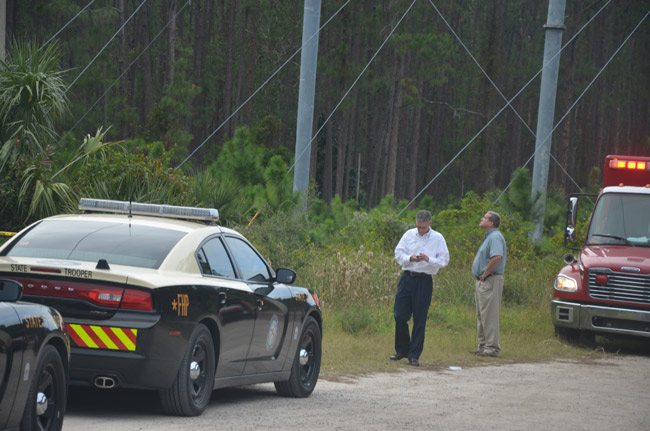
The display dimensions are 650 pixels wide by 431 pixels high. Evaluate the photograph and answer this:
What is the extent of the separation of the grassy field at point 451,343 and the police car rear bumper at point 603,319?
0.42 metres

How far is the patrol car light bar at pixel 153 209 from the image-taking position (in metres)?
9.21

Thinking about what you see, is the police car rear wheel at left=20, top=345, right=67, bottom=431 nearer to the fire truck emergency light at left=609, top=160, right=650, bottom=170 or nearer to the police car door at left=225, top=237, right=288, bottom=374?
the police car door at left=225, top=237, right=288, bottom=374

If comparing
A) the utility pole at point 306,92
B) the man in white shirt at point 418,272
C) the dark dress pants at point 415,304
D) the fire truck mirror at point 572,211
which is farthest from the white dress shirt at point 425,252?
the utility pole at point 306,92

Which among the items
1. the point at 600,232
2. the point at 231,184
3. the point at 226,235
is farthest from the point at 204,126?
the point at 226,235

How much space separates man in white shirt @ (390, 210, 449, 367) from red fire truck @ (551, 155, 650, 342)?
13.3 ft

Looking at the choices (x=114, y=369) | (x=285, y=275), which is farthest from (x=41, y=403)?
(x=285, y=275)

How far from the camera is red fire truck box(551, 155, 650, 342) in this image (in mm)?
16297

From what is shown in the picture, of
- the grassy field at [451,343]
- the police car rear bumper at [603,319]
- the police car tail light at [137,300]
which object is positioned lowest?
the grassy field at [451,343]

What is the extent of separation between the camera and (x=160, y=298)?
25.6 ft

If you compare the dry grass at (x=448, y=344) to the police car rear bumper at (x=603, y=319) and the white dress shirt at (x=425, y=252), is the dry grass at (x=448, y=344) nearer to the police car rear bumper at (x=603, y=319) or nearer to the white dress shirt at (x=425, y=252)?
the police car rear bumper at (x=603, y=319)

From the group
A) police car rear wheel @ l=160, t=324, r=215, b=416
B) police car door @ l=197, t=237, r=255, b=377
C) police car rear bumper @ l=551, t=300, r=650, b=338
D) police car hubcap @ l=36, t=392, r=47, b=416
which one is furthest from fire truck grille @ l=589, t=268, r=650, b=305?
police car hubcap @ l=36, t=392, r=47, b=416

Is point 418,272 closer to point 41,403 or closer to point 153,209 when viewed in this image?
point 153,209

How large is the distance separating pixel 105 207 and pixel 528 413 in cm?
415

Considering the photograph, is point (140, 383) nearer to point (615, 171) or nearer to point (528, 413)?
point (528, 413)
